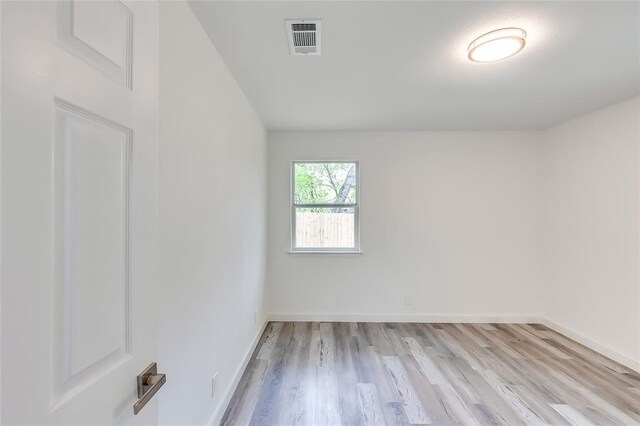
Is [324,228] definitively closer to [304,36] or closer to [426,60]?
[426,60]

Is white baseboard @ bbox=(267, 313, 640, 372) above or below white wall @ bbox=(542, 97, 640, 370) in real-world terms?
below

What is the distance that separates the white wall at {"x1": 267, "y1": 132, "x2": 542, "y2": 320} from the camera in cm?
369

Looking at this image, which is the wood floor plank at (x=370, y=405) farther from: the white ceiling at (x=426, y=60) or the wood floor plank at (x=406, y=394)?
the white ceiling at (x=426, y=60)

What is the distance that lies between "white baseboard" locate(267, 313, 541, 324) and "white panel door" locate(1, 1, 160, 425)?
3.02m

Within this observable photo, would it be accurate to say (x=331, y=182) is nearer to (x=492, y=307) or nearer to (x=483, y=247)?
(x=483, y=247)

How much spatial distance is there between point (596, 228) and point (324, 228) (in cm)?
299

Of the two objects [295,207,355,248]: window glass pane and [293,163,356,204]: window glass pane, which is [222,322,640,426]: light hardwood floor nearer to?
[295,207,355,248]: window glass pane

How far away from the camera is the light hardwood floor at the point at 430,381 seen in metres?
1.96

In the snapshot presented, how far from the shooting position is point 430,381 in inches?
93.0

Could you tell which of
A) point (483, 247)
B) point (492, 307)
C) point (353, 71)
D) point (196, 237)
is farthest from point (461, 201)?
point (196, 237)

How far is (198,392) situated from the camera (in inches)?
61.5

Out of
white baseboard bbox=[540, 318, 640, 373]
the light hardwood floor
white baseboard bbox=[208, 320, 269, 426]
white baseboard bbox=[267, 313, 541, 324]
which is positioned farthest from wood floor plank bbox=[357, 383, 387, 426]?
white baseboard bbox=[540, 318, 640, 373]

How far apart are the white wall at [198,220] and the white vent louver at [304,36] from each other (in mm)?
507

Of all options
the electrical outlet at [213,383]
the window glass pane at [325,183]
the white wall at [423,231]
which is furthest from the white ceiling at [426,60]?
the electrical outlet at [213,383]
